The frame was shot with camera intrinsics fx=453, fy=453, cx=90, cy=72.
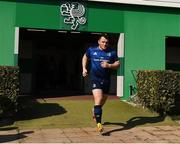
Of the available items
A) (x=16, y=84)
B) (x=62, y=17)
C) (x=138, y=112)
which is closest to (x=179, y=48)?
(x=62, y=17)

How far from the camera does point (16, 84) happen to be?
11.3m

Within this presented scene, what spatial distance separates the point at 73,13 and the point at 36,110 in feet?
14.9

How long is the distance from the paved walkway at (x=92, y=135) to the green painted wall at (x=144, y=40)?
600 centimetres

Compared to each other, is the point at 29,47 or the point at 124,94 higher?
the point at 29,47

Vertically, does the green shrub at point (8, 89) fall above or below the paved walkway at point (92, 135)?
above

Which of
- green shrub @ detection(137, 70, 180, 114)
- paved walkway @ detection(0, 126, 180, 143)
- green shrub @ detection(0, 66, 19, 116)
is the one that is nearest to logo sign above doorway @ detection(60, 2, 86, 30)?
green shrub @ detection(137, 70, 180, 114)

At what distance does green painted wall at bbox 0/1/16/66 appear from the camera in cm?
1532

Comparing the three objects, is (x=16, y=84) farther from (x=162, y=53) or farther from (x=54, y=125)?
(x=162, y=53)

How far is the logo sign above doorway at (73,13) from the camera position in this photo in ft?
52.3

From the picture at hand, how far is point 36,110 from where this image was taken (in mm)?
12906

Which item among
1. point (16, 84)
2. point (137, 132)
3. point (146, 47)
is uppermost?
point (146, 47)

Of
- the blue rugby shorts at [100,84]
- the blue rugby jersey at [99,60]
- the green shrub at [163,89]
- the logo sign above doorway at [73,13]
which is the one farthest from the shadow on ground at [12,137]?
the logo sign above doorway at [73,13]

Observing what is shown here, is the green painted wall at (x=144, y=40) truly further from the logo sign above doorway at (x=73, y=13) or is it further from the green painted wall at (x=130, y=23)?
the logo sign above doorway at (x=73, y=13)

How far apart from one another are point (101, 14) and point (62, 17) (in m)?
1.45
